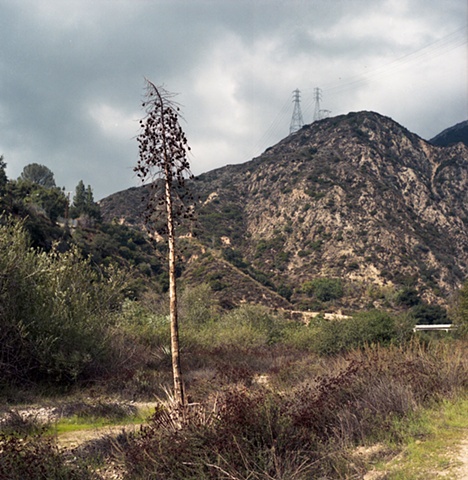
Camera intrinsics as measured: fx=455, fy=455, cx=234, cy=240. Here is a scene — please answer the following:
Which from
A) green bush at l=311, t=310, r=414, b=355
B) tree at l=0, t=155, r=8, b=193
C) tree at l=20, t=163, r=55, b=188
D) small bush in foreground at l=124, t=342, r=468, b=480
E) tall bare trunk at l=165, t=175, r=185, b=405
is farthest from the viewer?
tree at l=20, t=163, r=55, b=188

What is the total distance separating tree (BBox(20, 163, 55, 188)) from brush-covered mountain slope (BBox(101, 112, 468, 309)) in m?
11.6

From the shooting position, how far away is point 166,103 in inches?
336

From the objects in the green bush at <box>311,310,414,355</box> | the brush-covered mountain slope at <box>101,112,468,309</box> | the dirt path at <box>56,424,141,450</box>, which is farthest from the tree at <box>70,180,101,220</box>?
the dirt path at <box>56,424,141,450</box>

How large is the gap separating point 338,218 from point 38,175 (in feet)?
183

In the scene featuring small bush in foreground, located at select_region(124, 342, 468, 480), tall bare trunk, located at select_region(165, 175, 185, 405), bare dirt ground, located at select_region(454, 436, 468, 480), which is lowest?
bare dirt ground, located at select_region(454, 436, 468, 480)

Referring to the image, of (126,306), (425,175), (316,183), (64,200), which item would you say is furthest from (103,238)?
(425,175)

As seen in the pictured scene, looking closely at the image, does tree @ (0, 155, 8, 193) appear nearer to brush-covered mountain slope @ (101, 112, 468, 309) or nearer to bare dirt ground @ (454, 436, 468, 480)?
brush-covered mountain slope @ (101, 112, 468, 309)

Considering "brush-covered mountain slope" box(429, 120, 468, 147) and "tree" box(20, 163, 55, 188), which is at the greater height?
"brush-covered mountain slope" box(429, 120, 468, 147)

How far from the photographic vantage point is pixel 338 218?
76812mm

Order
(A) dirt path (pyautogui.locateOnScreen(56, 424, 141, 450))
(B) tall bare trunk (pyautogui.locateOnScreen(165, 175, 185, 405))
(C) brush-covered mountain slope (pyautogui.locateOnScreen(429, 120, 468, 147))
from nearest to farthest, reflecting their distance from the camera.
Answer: (B) tall bare trunk (pyautogui.locateOnScreen(165, 175, 185, 405)) < (A) dirt path (pyautogui.locateOnScreen(56, 424, 141, 450)) < (C) brush-covered mountain slope (pyautogui.locateOnScreen(429, 120, 468, 147))

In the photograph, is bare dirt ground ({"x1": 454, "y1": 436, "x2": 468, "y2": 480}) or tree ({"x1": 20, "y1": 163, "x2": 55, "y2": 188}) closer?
bare dirt ground ({"x1": 454, "y1": 436, "x2": 468, "y2": 480})

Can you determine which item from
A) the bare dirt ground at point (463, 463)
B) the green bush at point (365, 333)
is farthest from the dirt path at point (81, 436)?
the green bush at point (365, 333)

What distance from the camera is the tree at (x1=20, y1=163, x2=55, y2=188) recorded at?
84.6 meters

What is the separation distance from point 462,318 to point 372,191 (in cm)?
4632
